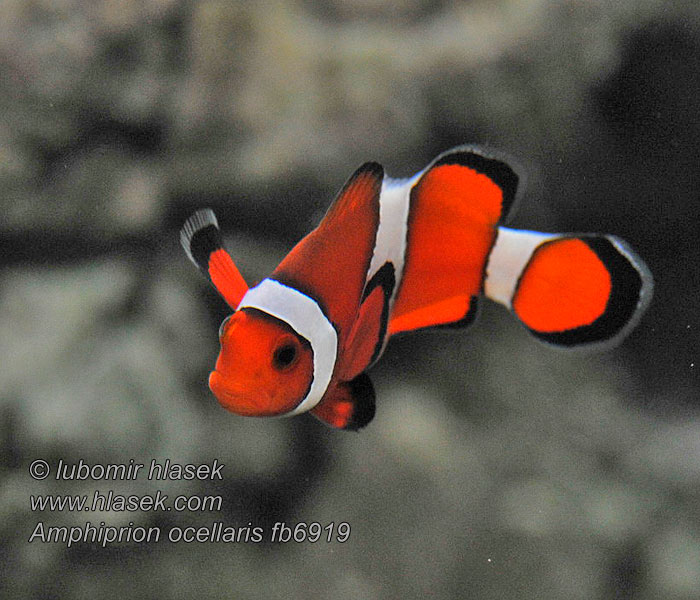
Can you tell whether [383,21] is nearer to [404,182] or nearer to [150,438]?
[404,182]

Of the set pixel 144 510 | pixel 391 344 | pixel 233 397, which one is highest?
pixel 233 397

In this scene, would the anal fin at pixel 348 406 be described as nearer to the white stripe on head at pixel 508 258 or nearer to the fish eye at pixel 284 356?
the fish eye at pixel 284 356

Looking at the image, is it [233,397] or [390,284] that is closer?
[233,397]

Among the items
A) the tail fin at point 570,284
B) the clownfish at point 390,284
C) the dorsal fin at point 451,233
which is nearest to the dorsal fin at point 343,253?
the clownfish at point 390,284

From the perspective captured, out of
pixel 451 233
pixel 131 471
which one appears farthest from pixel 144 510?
pixel 451 233

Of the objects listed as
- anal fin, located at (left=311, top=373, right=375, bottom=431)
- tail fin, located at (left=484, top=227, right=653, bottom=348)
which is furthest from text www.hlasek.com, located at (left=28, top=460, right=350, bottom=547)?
tail fin, located at (left=484, top=227, right=653, bottom=348)

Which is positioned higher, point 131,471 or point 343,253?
point 343,253

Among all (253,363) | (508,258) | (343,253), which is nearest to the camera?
(253,363)

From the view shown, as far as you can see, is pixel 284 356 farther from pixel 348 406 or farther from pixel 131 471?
pixel 131 471
